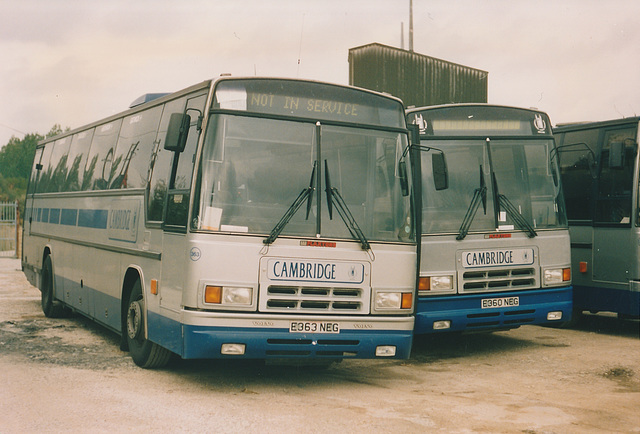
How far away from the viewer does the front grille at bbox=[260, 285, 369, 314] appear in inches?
295

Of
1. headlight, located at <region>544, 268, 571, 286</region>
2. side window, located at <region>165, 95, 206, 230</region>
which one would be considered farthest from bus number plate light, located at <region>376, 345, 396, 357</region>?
headlight, located at <region>544, 268, 571, 286</region>

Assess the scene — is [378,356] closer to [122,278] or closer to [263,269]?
[263,269]

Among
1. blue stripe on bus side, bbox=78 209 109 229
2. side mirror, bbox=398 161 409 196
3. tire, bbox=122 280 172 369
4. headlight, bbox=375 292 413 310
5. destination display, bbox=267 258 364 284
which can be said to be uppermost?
side mirror, bbox=398 161 409 196

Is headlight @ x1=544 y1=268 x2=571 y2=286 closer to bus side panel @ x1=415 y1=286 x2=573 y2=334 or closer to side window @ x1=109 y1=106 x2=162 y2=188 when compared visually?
bus side panel @ x1=415 y1=286 x2=573 y2=334

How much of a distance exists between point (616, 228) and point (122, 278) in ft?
23.7

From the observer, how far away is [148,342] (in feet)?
29.1

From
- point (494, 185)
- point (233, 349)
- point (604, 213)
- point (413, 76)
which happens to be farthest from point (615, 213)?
point (413, 76)

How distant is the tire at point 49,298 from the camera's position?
44.7 feet

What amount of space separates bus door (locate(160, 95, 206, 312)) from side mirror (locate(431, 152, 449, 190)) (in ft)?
10.4

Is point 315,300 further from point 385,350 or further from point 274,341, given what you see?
point 385,350

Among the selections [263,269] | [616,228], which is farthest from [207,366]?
[616,228]

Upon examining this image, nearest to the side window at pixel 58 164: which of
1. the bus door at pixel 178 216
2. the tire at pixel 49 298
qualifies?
the tire at pixel 49 298

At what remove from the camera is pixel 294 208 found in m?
7.64

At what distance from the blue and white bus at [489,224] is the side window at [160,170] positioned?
3236 mm
